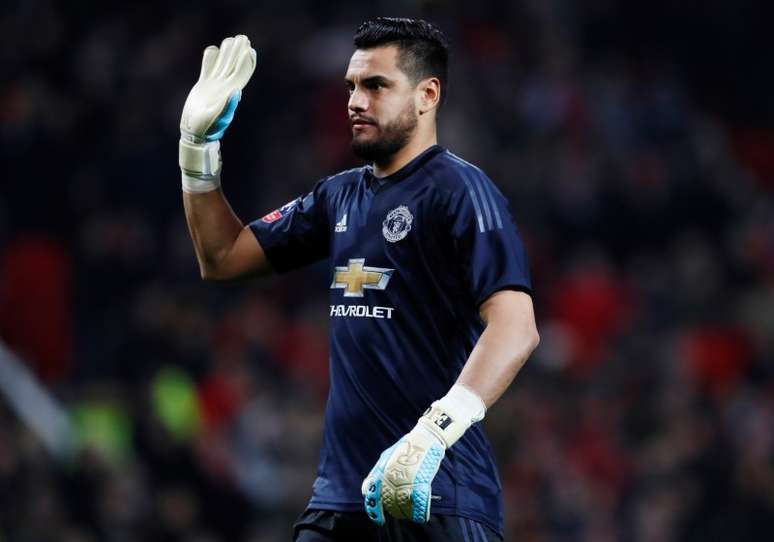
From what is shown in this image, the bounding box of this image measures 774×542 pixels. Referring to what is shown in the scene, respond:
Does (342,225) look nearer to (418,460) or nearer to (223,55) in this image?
(223,55)

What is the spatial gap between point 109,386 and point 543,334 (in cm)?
339

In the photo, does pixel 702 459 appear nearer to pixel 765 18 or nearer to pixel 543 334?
pixel 543 334

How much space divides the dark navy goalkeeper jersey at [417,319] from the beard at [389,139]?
88 mm

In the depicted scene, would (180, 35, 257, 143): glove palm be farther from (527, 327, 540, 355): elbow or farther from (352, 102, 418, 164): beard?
(527, 327, 540, 355): elbow

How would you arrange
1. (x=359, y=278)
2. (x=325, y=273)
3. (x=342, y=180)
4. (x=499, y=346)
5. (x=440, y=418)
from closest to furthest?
(x=440, y=418), (x=499, y=346), (x=359, y=278), (x=342, y=180), (x=325, y=273)

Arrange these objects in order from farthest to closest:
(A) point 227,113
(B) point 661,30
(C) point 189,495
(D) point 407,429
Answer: (B) point 661,30 < (C) point 189,495 < (A) point 227,113 < (D) point 407,429

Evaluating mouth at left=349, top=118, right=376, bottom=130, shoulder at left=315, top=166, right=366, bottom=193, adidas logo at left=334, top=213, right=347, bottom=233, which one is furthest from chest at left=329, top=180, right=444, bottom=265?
mouth at left=349, top=118, right=376, bottom=130

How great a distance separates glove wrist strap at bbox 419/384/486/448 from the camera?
4273 mm

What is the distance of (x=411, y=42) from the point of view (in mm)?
4852

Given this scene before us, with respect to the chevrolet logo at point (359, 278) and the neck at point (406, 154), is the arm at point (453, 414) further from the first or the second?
the neck at point (406, 154)

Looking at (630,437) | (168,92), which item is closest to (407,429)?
(630,437)

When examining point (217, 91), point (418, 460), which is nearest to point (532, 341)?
point (418, 460)

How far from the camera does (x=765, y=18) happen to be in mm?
15297

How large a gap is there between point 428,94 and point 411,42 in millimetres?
168
